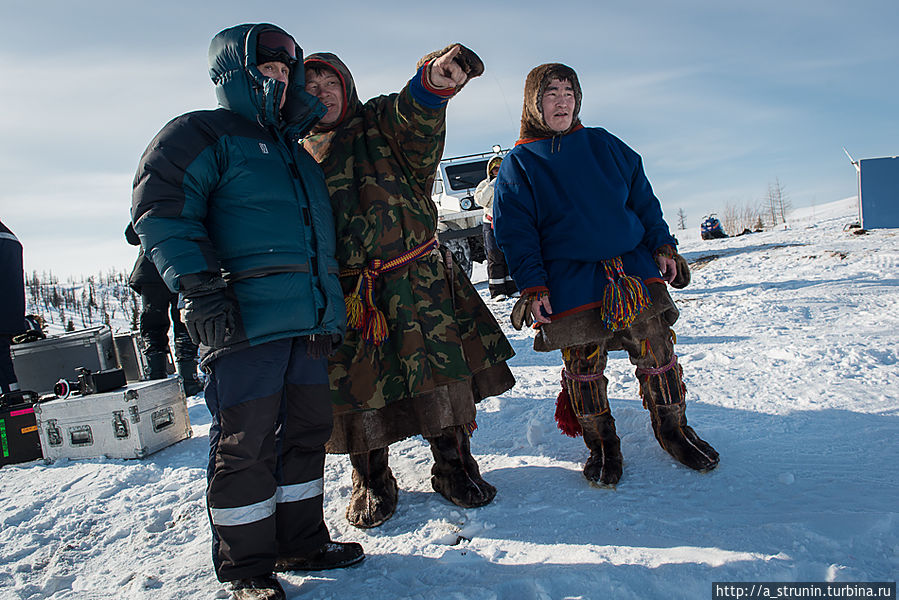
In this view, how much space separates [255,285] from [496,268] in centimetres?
529

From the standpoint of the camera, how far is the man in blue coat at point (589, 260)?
219 cm

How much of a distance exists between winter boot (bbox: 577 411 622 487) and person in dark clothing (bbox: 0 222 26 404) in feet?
14.0

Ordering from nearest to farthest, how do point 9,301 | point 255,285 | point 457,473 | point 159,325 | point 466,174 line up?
point 255,285 → point 457,473 → point 9,301 → point 159,325 → point 466,174

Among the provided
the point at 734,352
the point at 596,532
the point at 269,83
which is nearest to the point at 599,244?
the point at 596,532

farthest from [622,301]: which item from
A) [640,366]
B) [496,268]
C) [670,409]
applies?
[496,268]

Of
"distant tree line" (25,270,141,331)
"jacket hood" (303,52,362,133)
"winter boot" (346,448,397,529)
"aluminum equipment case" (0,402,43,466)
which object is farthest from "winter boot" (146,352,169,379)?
"distant tree line" (25,270,141,331)

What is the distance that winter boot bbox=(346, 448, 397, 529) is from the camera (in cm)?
212

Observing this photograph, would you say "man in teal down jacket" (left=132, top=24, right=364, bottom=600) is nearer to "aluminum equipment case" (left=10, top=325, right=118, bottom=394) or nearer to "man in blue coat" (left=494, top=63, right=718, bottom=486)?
"man in blue coat" (left=494, top=63, right=718, bottom=486)

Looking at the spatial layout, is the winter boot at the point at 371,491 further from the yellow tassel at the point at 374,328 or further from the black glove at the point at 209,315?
the black glove at the point at 209,315

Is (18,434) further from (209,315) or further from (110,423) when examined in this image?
(209,315)

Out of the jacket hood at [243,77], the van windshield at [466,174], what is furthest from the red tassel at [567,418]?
the van windshield at [466,174]

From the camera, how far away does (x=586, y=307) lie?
7.22 ft

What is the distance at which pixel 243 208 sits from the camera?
5.65 ft

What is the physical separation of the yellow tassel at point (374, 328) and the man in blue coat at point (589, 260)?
56 cm
